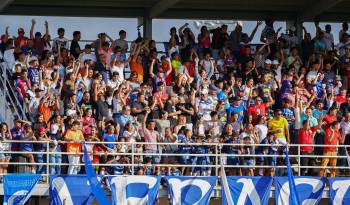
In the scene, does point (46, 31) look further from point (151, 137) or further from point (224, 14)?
point (224, 14)

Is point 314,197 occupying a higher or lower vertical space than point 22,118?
lower

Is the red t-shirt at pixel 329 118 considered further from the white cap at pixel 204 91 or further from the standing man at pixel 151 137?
the standing man at pixel 151 137

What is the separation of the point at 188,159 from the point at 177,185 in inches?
34.8

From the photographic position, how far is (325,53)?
107ft

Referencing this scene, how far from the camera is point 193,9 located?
3406 centimetres

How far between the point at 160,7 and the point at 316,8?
431cm

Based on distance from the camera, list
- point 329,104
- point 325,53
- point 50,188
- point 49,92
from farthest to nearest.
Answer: point 325,53 → point 329,104 → point 49,92 → point 50,188

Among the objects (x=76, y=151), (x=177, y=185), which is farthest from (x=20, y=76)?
(x=177, y=185)

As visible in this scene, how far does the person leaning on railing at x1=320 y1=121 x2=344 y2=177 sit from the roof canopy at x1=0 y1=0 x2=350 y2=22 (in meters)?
5.22

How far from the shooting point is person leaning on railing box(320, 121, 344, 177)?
28.2 m

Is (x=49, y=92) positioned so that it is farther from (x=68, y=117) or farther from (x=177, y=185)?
(x=177, y=185)

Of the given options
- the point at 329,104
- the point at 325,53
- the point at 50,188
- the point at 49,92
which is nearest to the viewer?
the point at 50,188

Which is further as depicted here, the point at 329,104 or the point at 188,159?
the point at 329,104

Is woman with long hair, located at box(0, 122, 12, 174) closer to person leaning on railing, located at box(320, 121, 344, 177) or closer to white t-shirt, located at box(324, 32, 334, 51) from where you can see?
person leaning on railing, located at box(320, 121, 344, 177)
